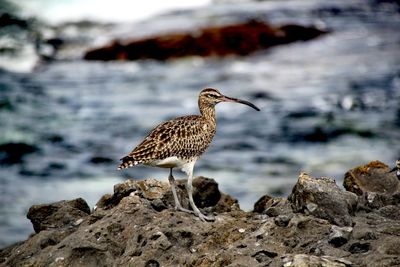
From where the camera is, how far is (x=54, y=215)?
9742mm

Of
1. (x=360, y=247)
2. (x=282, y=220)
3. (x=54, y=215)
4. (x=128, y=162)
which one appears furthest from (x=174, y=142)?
(x=360, y=247)

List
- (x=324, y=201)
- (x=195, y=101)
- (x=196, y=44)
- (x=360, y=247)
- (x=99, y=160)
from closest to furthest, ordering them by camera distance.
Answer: (x=360, y=247) < (x=324, y=201) < (x=99, y=160) < (x=195, y=101) < (x=196, y=44)

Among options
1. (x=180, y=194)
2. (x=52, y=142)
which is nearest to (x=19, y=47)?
(x=52, y=142)

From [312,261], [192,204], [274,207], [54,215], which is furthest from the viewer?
[54,215]

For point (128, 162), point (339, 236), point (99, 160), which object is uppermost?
point (128, 162)

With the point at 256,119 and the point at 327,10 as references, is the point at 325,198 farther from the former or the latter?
the point at 327,10

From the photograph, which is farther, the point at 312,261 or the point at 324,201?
the point at 324,201

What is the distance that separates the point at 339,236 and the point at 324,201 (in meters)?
0.69

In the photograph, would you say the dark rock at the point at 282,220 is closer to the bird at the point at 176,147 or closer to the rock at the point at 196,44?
the bird at the point at 176,147

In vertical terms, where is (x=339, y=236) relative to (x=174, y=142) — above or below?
below

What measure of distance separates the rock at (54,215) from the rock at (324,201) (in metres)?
2.32

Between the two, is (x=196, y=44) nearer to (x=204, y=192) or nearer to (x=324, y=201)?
(x=204, y=192)

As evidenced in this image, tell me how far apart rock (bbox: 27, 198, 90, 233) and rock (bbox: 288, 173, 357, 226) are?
232 cm

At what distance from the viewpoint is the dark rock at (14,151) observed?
2269 centimetres
